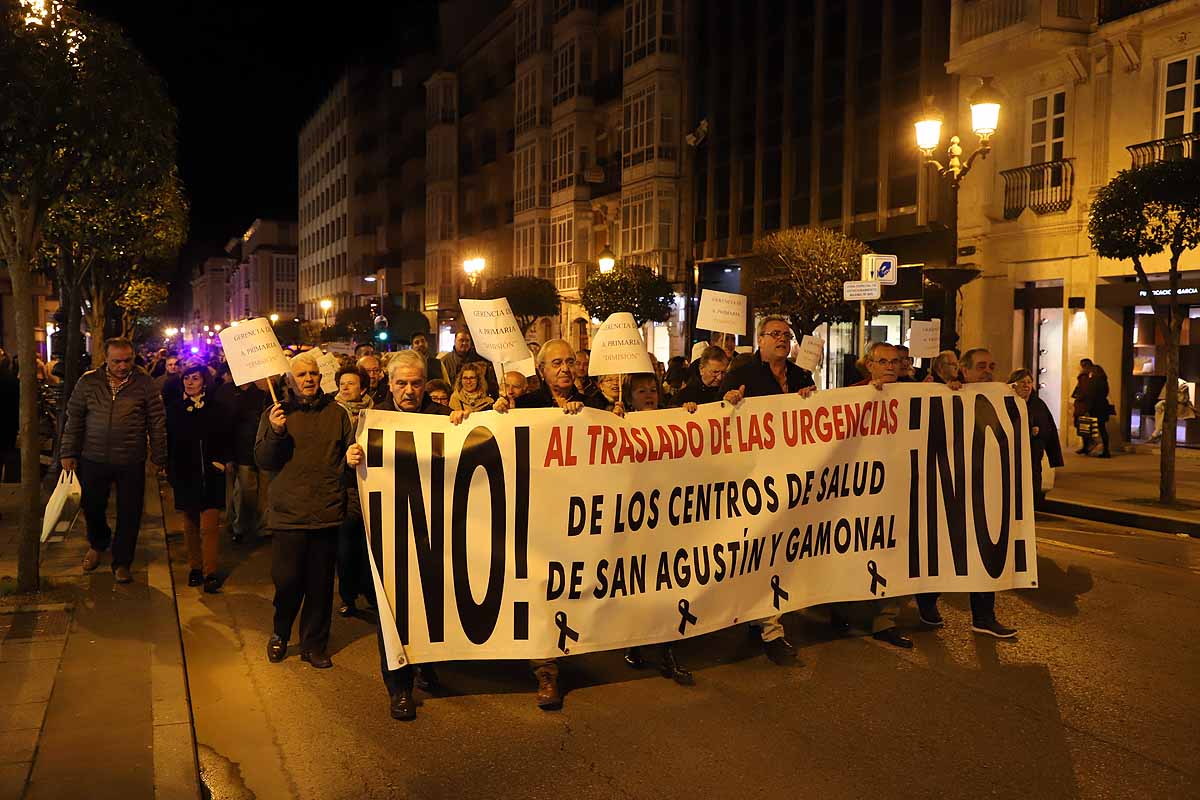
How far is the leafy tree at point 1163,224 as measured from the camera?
42.2 ft

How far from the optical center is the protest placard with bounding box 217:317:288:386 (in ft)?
19.4

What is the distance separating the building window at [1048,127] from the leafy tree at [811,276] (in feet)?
13.1

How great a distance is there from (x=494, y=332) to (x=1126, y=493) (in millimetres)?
9802

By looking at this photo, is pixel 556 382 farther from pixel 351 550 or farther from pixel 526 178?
pixel 526 178

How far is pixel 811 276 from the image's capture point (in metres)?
22.4

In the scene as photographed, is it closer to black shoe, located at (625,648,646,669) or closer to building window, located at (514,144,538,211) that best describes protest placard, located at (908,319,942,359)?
black shoe, located at (625,648,646,669)

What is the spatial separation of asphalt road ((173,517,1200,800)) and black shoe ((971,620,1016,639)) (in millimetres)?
82

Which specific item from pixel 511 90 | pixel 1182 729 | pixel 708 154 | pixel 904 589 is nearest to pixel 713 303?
pixel 904 589

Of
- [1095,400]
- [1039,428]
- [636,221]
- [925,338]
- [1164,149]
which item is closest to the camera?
[1039,428]

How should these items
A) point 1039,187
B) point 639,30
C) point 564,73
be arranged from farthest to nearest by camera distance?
point 564,73 < point 639,30 < point 1039,187

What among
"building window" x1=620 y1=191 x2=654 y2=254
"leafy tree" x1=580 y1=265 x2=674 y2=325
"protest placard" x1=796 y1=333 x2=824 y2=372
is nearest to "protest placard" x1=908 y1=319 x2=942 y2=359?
"protest placard" x1=796 y1=333 x2=824 y2=372

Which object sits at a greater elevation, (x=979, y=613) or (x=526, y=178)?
(x=526, y=178)

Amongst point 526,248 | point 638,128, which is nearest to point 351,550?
point 638,128

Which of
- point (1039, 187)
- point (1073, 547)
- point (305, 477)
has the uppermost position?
point (1039, 187)
